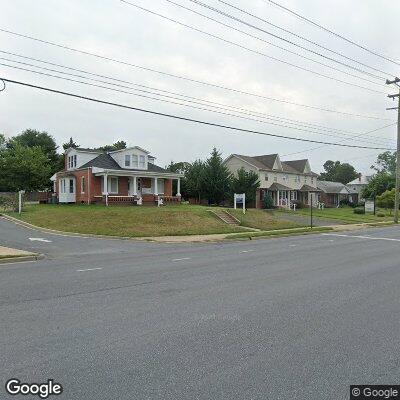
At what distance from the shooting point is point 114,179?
4144 centimetres

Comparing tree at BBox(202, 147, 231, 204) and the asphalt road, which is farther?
tree at BBox(202, 147, 231, 204)

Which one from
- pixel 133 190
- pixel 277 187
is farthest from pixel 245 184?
pixel 133 190

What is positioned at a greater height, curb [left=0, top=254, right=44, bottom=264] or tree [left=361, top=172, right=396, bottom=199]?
tree [left=361, top=172, right=396, bottom=199]

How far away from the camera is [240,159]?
57844mm

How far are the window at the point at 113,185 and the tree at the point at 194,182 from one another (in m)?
11.6

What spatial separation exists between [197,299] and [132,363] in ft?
11.1

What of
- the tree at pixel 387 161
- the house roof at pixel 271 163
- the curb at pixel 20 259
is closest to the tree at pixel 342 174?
the tree at pixel 387 161

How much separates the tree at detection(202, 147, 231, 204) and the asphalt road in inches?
1460

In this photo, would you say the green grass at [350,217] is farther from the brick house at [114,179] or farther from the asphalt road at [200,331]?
the asphalt road at [200,331]

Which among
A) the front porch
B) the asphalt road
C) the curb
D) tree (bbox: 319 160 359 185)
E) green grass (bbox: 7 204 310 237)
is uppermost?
tree (bbox: 319 160 359 185)

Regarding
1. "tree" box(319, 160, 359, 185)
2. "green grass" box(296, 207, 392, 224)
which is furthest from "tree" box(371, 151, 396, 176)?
"green grass" box(296, 207, 392, 224)

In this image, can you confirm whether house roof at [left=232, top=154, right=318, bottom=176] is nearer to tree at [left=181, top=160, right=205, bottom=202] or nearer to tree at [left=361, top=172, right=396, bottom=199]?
tree at [left=181, top=160, right=205, bottom=202]

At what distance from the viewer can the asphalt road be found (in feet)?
14.8

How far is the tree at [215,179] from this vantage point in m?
49.1
